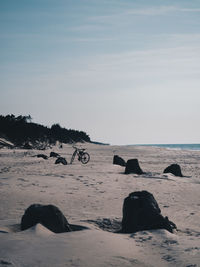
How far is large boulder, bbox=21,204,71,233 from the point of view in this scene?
480 cm

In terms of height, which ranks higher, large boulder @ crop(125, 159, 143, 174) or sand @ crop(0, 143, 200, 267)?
large boulder @ crop(125, 159, 143, 174)

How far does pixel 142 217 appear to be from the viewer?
17.4 feet

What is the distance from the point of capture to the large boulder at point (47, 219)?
4.80 meters

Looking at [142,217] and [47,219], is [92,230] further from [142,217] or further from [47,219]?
[142,217]

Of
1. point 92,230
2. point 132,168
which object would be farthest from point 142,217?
point 132,168

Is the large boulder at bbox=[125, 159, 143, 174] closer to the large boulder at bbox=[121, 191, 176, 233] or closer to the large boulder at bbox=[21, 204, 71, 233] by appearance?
the large boulder at bbox=[121, 191, 176, 233]

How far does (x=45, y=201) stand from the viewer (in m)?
7.76

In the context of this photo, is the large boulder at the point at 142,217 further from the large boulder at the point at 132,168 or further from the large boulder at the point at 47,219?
the large boulder at the point at 132,168

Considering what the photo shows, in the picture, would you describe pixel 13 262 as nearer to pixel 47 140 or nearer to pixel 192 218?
pixel 192 218

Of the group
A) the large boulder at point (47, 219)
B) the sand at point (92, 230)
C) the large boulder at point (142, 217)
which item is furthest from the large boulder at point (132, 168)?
the large boulder at point (47, 219)

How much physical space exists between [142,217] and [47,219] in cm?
162

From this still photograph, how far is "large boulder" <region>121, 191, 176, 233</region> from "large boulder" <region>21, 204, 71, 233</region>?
1070 mm

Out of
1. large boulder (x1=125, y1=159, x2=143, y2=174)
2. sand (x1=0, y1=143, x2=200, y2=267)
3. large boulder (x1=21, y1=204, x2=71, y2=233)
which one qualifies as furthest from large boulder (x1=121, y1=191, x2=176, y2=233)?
large boulder (x1=125, y1=159, x2=143, y2=174)

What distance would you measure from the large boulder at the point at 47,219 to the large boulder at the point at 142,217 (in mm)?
1070
